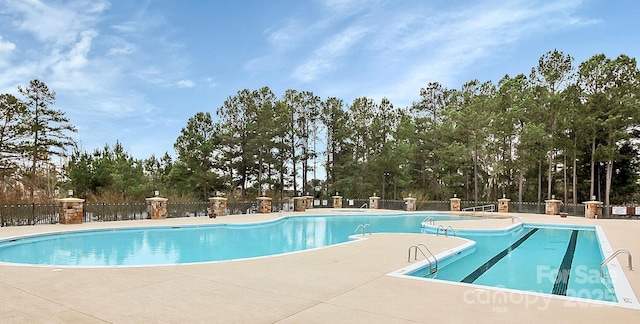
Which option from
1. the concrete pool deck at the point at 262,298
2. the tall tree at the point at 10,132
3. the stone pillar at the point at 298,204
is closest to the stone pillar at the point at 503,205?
the stone pillar at the point at 298,204

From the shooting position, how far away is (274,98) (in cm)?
3444

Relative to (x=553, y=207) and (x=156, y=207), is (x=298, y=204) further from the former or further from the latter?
(x=553, y=207)

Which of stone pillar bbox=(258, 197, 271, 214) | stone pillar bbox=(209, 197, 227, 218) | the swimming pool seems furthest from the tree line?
the swimming pool

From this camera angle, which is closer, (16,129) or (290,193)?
(16,129)

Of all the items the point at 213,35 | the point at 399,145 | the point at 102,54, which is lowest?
the point at 399,145

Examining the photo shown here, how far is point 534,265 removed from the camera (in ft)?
30.2

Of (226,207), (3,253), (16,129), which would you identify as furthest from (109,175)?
(3,253)

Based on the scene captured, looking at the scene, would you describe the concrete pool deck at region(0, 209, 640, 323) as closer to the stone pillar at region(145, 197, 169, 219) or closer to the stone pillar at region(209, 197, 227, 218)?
the stone pillar at region(145, 197, 169, 219)

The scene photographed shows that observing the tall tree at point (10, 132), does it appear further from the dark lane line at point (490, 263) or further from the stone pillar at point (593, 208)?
the stone pillar at point (593, 208)

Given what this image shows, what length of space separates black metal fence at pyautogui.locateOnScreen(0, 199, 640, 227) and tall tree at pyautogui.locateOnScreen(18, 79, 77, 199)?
9877 millimetres

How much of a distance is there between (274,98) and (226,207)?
14.6 metres

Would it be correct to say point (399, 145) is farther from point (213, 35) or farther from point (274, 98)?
point (213, 35)

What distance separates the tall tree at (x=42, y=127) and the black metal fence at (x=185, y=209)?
32.4 ft

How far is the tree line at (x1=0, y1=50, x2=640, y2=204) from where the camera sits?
984 inches
